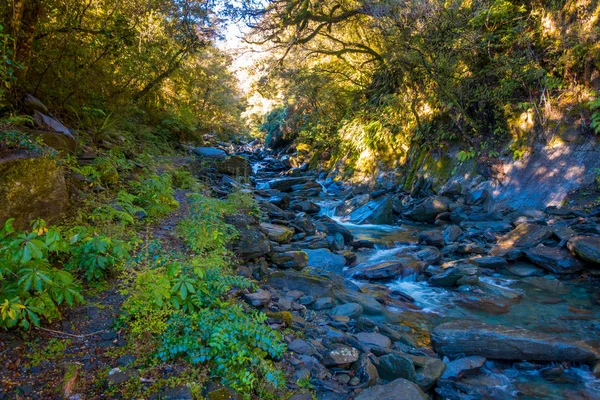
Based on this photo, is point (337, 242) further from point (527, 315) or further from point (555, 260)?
point (555, 260)

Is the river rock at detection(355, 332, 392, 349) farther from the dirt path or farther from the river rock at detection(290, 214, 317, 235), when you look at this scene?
the river rock at detection(290, 214, 317, 235)

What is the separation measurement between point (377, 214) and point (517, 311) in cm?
638

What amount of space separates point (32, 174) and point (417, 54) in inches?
483

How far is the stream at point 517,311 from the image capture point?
4191 millimetres

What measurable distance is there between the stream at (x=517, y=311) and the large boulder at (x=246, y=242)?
6.89ft

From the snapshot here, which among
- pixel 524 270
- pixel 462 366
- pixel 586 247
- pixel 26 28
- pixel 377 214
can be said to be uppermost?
pixel 26 28

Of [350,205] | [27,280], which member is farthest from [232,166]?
[27,280]

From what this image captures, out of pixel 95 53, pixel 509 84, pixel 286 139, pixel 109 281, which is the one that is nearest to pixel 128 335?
pixel 109 281

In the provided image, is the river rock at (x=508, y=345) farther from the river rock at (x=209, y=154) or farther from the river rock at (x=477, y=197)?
the river rock at (x=209, y=154)

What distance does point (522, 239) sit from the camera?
8.41 m

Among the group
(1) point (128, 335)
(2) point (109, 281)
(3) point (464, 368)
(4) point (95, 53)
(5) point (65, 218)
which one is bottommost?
(3) point (464, 368)

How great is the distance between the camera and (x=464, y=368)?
14.3ft

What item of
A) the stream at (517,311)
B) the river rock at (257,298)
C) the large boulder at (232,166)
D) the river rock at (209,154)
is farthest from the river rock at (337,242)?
the river rock at (209,154)

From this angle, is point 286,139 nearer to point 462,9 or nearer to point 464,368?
point 462,9
